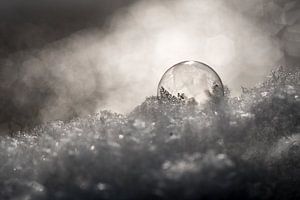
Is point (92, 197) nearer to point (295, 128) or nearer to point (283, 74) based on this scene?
point (295, 128)

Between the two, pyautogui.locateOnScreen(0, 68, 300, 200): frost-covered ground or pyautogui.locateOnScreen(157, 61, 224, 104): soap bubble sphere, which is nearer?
pyautogui.locateOnScreen(0, 68, 300, 200): frost-covered ground

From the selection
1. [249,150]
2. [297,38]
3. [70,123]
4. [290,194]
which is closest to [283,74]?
[249,150]

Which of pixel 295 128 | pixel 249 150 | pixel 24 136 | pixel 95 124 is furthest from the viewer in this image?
pixel 24 136

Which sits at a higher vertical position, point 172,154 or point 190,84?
point 190,84

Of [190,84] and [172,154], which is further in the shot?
[190,84]

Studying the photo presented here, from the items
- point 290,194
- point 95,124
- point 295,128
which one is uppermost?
point 95,124
